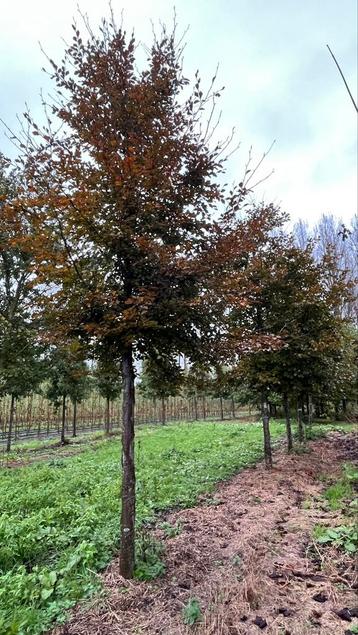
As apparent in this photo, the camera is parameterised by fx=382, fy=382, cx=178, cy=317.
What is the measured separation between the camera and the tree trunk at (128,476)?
11.2 feet

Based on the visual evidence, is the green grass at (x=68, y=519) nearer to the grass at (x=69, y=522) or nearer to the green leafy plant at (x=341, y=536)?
the grass at (x=69, y=522)

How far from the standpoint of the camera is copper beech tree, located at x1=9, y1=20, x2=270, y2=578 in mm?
3383

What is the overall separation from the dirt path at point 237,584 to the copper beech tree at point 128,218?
0.47 meters

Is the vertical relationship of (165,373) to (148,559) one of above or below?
above

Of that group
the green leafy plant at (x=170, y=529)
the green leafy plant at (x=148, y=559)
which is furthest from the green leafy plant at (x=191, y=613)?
the green leafy plant at (x=170, y=529)

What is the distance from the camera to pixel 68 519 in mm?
4805

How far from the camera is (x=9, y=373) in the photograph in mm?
10547

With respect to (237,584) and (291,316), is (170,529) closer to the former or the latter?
(237,584)

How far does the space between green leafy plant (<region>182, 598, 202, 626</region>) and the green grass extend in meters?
0.83

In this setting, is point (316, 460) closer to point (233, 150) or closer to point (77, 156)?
point (233, 150)

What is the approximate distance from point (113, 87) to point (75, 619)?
183 inches

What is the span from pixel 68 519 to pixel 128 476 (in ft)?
5.90

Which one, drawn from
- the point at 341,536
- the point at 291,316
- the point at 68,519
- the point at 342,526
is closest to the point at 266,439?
the point at 291,316

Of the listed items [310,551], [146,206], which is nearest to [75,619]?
[310,551]
